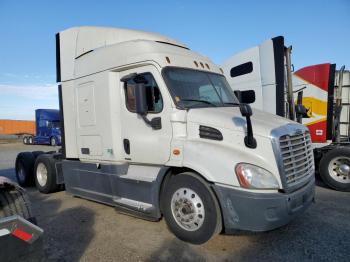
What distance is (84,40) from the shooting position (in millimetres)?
6562

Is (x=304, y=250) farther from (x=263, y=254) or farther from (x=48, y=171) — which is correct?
(x=48, y=171)

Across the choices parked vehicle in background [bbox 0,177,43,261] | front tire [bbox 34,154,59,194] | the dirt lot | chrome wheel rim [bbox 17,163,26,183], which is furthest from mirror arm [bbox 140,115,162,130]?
chrome wheel rim [bbox 17,163,26,183]

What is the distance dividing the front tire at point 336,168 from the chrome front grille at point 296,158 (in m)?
3.33

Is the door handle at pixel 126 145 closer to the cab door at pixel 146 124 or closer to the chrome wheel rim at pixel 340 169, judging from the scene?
the cab door at pixel 146 124

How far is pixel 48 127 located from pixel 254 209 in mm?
27107

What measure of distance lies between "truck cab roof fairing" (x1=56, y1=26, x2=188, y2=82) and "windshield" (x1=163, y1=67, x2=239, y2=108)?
100cm

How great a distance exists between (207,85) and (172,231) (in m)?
2.41

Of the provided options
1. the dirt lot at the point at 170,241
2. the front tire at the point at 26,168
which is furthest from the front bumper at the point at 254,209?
the front tire at the point at 26,168

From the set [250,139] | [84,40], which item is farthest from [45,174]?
[250,139]

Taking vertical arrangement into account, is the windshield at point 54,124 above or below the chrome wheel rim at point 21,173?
above

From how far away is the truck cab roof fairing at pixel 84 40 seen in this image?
19.8ft

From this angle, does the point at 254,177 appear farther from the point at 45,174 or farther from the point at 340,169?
the point at 45,174

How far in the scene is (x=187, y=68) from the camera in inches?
211

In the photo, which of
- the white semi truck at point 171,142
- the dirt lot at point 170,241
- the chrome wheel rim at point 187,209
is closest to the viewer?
the white semi truck at point 171,142
